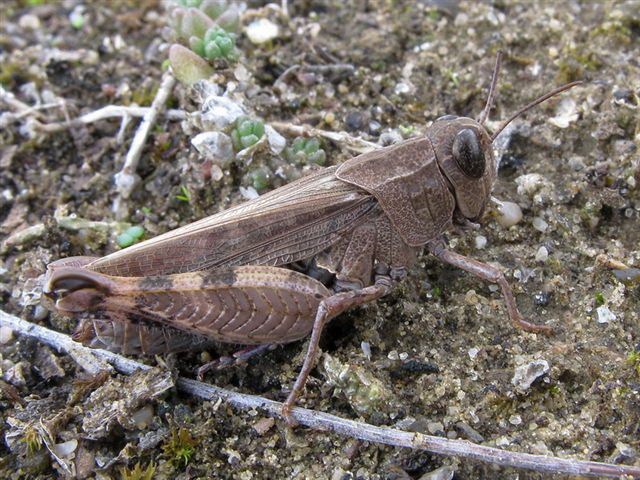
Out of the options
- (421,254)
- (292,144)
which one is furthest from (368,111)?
(421,254)

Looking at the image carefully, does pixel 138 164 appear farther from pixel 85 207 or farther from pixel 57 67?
pixel 57 67

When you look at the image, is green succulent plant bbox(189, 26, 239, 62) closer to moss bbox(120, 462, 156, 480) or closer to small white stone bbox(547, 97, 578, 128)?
small white stone bbox(547, 97, 578, 128)

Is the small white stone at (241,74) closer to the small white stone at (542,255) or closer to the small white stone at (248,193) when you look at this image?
the small white stone at (248,193)

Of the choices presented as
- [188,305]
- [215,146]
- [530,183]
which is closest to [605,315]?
[530,183]

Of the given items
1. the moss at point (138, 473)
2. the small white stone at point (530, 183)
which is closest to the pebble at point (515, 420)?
the small white stone at point (530, 183)

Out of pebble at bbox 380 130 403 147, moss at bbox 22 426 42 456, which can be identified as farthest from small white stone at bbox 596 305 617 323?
moss at bbox 22 426 42 456
